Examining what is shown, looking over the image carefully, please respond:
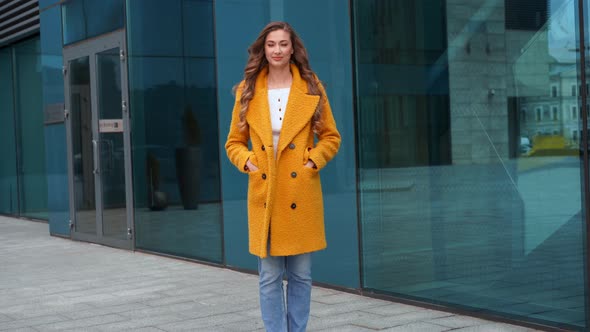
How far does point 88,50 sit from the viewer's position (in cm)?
1152

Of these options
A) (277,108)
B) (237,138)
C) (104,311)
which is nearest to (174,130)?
(104,311)

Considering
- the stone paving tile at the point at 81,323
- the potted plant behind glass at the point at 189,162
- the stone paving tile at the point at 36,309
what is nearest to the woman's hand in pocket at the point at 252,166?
the stone paving tile at the point at 81,323

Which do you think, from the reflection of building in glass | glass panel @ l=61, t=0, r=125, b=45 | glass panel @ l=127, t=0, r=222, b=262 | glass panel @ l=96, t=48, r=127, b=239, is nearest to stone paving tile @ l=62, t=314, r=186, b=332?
glass panel @ l=127, t=0, r=222, b=262

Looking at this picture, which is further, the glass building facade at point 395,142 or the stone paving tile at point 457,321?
the stone paving tile at point 457,321

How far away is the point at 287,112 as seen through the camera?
459 centimetres

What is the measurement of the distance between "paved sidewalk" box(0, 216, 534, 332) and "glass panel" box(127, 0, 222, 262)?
1.20 feet

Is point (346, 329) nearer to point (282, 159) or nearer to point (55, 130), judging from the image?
point (282, 159)

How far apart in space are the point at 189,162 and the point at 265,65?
15.8ft

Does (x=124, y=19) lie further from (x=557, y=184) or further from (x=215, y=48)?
(x=557, y=184)

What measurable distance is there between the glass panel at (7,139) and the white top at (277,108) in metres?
13.2

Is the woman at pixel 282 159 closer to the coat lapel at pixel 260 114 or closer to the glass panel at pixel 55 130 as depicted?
the coat lapel at pixel 260 114

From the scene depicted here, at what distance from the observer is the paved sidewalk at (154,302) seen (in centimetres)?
597

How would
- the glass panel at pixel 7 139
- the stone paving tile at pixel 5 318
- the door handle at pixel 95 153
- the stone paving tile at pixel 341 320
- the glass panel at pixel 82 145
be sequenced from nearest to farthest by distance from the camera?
the stone paving tile at pixel 341 320 < the stone paving tile at pixel 5 318 < the door handle at pixel 95 153 < the glass panel at pixel 82 145 < the glass panel at pixel 7 139

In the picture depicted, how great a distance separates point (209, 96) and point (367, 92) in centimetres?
258
